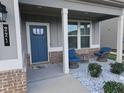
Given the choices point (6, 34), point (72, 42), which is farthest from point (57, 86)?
point (72, 42)

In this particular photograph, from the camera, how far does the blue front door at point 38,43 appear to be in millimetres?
5523

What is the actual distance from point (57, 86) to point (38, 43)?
2908 millimetres

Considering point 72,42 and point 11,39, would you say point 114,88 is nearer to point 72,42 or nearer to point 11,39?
point 11,39

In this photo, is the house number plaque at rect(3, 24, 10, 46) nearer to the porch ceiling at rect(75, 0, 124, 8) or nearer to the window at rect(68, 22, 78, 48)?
the porch ceiling at rect(75, 0, 124, 8)

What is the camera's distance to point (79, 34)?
6789 mm

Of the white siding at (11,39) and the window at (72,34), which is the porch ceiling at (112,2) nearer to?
the window at (72,34)

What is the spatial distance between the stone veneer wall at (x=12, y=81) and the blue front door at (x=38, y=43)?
2.99 m

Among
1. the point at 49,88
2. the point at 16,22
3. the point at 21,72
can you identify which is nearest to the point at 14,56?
the point at 21,72

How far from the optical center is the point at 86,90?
3.13 metres

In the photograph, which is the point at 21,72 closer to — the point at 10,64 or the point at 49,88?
the point at 10,64

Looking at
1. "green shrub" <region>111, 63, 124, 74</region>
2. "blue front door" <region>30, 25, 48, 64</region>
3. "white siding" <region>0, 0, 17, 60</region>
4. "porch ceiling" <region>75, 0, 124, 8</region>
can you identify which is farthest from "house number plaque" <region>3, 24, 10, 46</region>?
"green shrub" <region>111, 63, 124, 74</region>

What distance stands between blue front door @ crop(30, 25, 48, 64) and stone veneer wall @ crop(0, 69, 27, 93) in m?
2.99

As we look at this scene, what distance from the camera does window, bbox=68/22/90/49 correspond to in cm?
661

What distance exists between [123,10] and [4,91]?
20.1ft
